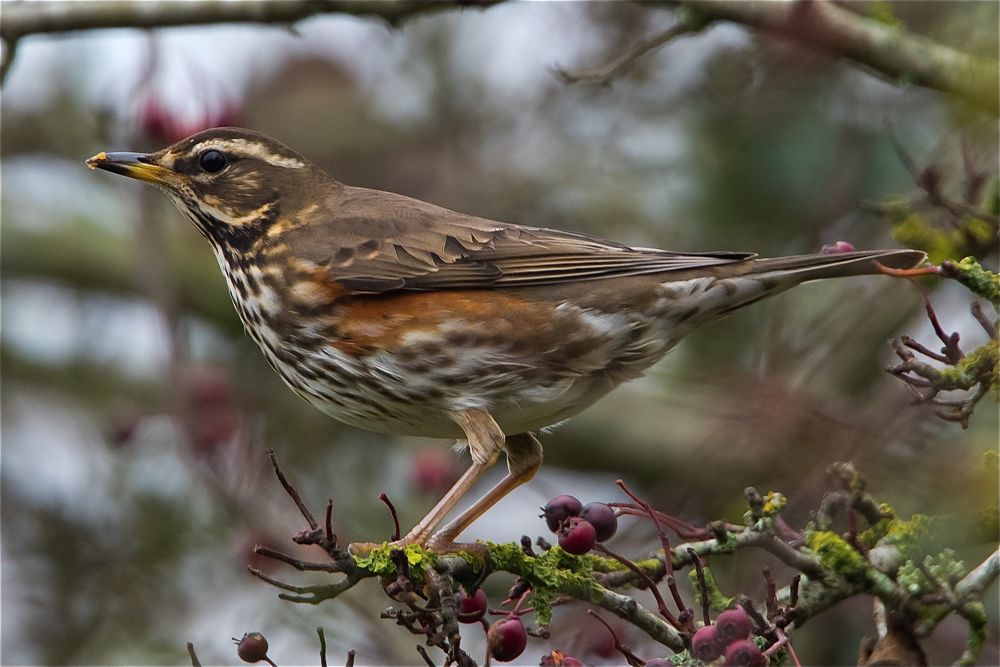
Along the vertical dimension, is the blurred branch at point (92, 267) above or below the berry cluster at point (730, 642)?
below

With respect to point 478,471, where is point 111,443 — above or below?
below

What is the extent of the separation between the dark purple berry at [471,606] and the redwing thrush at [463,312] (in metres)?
0.68

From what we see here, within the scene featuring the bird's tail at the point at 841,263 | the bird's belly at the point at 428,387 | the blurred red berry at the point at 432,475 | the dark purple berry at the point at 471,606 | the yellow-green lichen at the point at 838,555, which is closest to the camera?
the dark purple berry at the point at 471,606

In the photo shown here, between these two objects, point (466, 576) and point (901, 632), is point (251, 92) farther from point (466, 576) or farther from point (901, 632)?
point (901, 632)

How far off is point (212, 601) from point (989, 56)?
4.90 meters

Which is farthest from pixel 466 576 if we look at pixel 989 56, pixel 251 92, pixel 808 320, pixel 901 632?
pixel 251 92

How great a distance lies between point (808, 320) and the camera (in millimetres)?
6785

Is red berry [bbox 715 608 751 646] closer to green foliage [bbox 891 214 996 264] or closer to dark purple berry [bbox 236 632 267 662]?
dark purple berry [bbox 236 632 267 662]

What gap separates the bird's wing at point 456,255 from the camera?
5125 mm

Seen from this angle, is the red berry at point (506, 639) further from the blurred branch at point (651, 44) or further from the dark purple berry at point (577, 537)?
the blurred branch at point (651, 44)

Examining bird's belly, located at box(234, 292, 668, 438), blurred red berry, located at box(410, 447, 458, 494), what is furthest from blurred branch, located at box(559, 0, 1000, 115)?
blurred red berry, located at box(410, 447, 458, 494)

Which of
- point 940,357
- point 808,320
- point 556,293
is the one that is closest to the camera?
point 940,357

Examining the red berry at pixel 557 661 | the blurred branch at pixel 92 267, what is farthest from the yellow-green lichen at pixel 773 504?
the blurred branch at pixel 92 267

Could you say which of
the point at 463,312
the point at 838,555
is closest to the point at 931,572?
the point at 838,555
